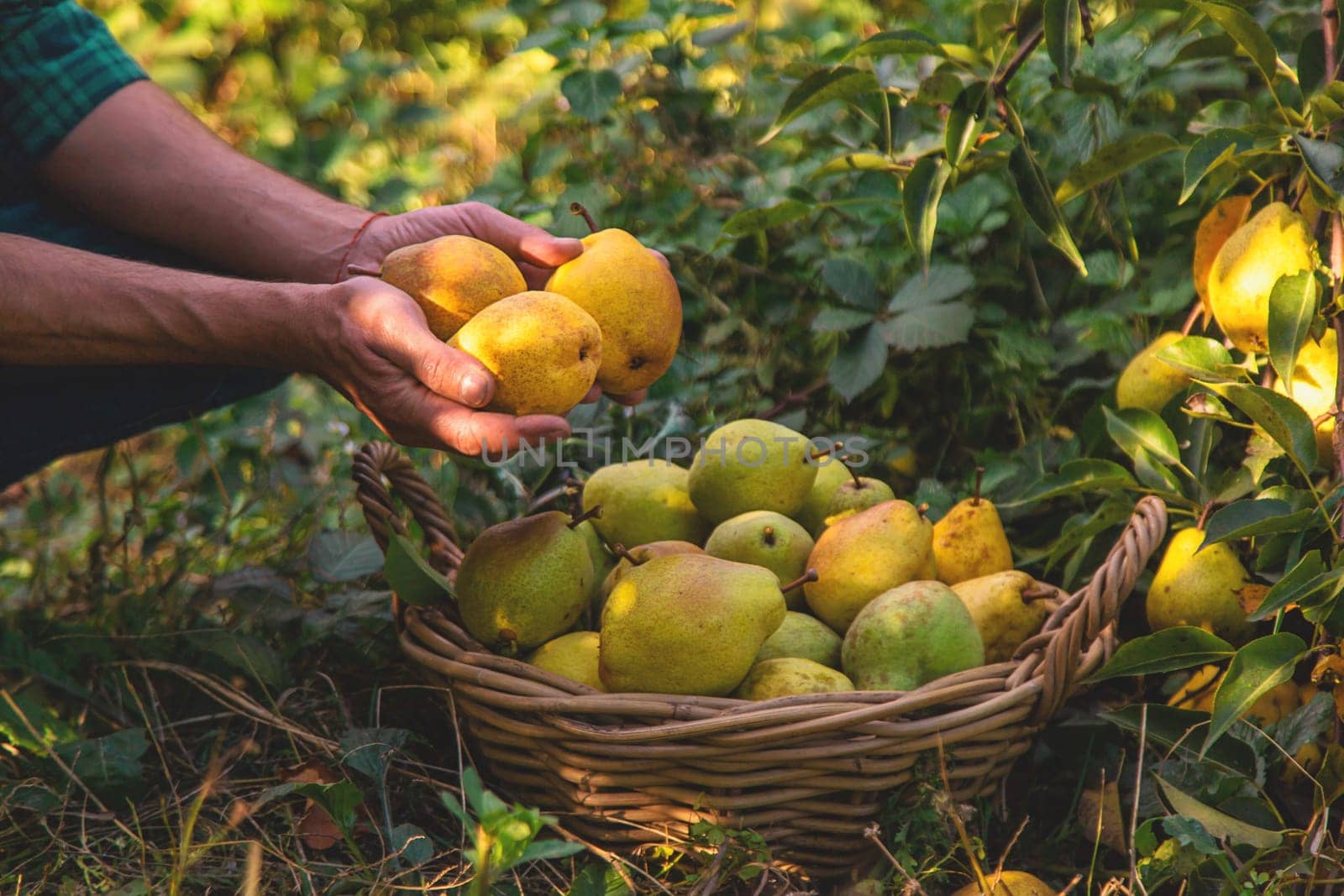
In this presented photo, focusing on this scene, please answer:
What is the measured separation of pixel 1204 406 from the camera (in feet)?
5.09

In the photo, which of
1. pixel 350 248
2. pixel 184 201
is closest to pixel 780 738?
pixel 350 248

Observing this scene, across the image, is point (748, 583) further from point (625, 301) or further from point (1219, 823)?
point (1219, 823)

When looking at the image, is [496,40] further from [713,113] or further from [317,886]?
[317,886]

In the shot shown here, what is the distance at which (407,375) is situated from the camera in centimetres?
143

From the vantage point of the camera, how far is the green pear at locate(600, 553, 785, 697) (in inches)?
54.1

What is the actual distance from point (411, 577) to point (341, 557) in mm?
423

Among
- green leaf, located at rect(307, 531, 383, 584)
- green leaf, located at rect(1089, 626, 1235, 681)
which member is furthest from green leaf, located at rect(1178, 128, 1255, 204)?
green leaf, located at rect(307, 531, 383, 584)

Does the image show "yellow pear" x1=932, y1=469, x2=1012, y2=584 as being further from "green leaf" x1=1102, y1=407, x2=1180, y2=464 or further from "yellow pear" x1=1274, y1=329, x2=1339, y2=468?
"yellow pear" x1=1274, y1=329, x2=1339, y2=468

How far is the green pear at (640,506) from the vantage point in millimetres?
1762

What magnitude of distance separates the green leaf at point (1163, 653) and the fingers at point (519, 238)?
2.87 ft

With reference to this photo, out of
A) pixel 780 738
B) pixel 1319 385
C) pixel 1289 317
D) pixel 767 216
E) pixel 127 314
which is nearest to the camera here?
pixel 780 738

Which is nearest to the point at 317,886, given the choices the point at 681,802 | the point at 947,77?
the point at 681,802

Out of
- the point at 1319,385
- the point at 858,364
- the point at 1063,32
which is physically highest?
the point at 1063,32

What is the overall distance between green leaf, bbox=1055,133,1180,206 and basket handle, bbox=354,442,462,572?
1049mm
